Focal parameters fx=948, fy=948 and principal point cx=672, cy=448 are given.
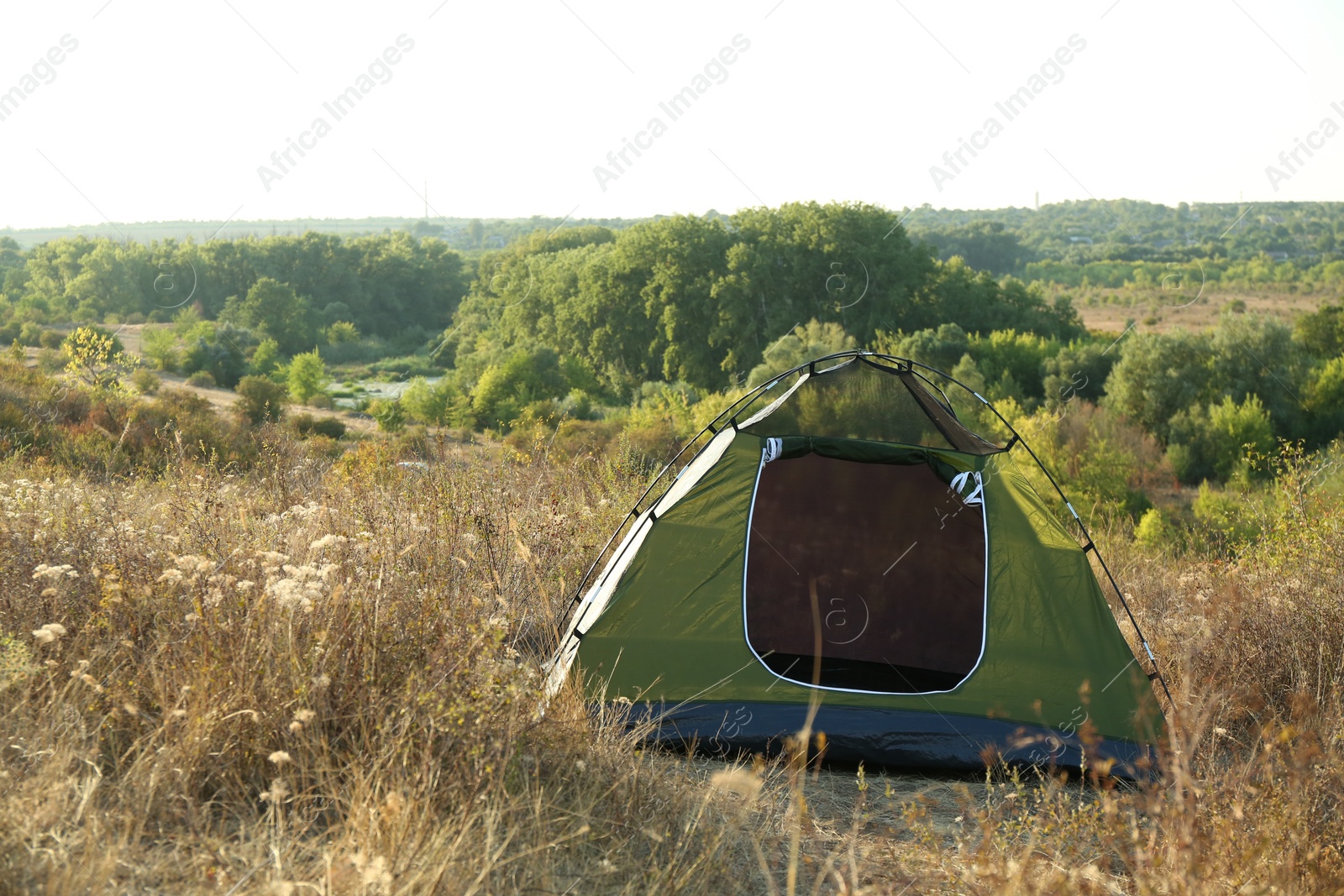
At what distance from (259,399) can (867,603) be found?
2839 centimetres

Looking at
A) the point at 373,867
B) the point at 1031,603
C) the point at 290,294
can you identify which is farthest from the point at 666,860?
the point at 290,294

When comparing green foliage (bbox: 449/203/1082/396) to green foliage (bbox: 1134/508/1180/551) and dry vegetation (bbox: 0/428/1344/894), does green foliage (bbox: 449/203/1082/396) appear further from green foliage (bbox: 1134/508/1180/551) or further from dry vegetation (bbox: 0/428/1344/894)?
dry vegetation (bbox: 0/428/1344/894)

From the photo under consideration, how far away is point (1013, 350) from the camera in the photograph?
38.0 meters

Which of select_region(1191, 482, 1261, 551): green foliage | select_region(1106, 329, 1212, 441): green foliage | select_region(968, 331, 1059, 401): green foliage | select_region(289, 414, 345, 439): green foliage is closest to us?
select_region(1191, 482, 1261, 551): green foliage

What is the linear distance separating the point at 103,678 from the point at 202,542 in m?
0.99

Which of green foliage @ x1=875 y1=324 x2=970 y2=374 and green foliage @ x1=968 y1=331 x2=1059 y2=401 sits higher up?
green foliage @ x1=968 y1=331 x2=1059 y2=401

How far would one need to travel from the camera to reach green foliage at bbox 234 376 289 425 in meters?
25.1

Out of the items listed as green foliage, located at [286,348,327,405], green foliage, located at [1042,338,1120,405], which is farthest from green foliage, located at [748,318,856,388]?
green foliage, located at [286,348,327,405]

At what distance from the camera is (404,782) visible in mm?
2154

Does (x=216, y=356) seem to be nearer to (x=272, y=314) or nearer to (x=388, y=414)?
(x=388, y=414)

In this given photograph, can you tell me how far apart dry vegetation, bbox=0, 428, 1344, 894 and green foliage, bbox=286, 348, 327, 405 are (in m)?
45.9

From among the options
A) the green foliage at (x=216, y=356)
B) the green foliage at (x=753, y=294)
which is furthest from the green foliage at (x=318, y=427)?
the green foliage at (x=753, y=294)

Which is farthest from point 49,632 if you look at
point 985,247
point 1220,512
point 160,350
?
point 985,247

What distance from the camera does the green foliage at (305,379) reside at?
46688 millimetres
